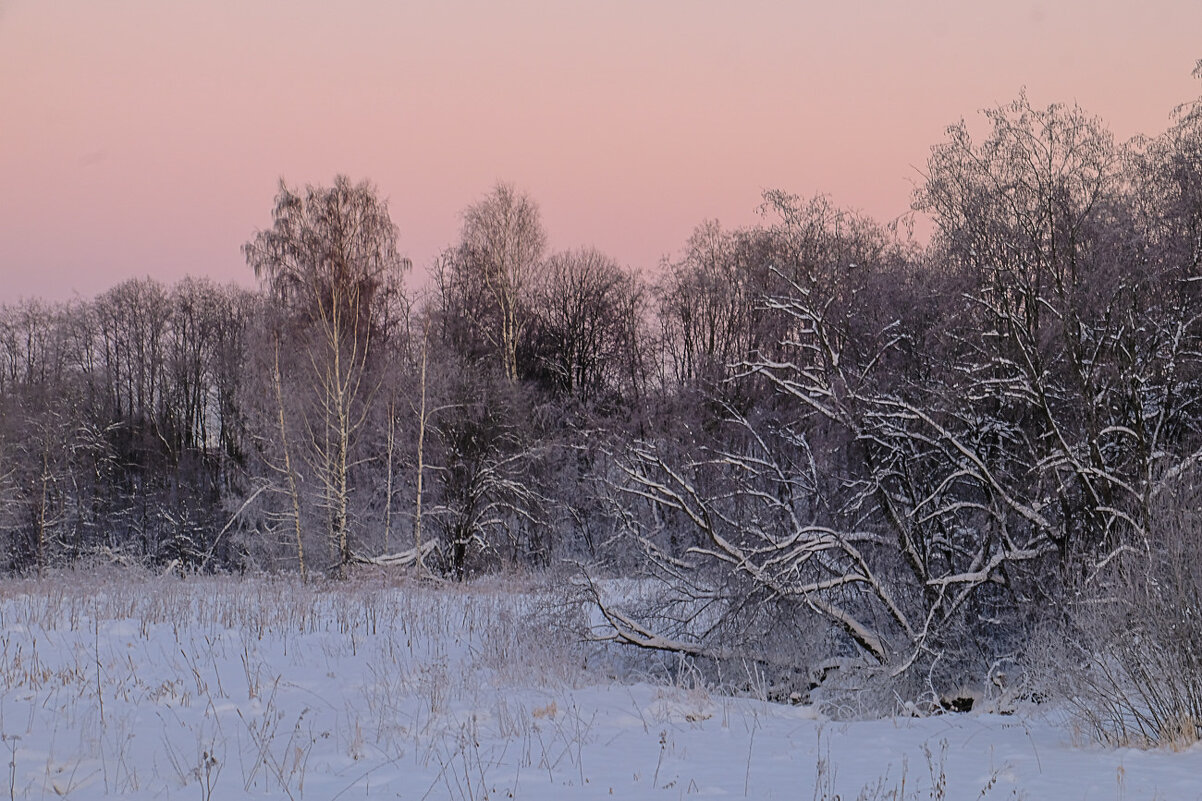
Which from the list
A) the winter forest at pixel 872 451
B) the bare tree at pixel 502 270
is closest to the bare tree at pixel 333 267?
the winter forest at pixel 872 451

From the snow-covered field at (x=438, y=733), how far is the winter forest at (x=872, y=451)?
4.71 ft

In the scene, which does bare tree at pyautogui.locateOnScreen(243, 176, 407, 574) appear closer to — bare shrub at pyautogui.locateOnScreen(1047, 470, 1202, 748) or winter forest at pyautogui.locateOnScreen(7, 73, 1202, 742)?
winter forest at pyautogui.locateOnScreen(7, 73, 1202, 742)

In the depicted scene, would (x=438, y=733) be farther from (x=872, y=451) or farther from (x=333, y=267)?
(x=333, y=267)

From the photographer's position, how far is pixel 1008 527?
1305 centimetres

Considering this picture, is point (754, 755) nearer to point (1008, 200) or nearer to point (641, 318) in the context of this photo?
point (1008, 200)

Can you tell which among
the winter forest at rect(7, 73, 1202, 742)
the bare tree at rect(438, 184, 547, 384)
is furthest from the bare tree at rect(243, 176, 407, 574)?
the bare tree at rect(438, 184, 547, 384)

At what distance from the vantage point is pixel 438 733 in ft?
23.7

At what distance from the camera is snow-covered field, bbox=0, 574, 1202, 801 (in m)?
5.83

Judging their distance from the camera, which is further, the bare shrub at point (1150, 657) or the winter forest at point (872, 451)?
the winter forest at point (872, 451)

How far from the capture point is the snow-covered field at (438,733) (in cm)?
583

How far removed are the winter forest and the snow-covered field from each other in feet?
4.71

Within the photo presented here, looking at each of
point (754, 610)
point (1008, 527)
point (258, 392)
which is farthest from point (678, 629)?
point (258, 392)

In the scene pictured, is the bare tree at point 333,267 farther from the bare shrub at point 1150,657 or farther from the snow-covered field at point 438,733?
the bare shrub at point 1150,657

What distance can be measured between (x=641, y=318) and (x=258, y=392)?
751 inches
